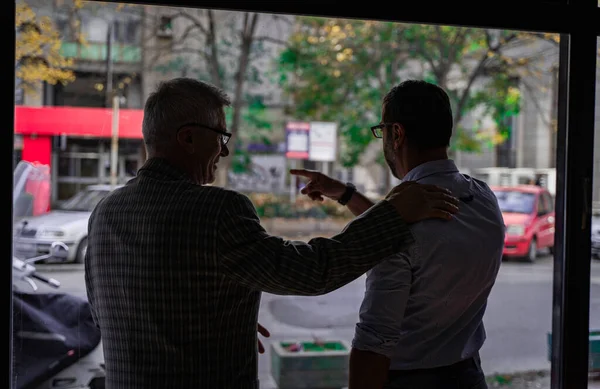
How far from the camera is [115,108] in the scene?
3250 millimetres

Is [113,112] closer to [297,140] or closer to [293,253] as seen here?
[297,140]

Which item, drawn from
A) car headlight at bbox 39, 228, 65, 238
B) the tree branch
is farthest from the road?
the tree branch

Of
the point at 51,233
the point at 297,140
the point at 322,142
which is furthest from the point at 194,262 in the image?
the point at 322,142

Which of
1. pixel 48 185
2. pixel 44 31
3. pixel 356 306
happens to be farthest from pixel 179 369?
pixel 356 306

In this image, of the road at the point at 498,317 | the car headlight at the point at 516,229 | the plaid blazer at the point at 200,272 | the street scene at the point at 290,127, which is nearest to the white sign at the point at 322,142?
the street scene at the point at 290,127

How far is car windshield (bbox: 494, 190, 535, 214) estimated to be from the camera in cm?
548

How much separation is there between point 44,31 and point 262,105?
2.32m

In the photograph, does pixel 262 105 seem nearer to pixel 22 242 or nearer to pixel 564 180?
pixel 22 242

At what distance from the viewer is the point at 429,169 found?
1.37 m

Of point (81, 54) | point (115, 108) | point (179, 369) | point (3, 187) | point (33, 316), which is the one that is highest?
point (81, 54)

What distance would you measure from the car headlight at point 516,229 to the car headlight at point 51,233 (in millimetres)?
3806

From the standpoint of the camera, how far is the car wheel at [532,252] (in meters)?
4.71

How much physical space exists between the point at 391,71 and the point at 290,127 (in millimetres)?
1256

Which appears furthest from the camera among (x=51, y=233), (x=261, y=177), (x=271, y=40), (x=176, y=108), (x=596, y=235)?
(x=271, y=40)
